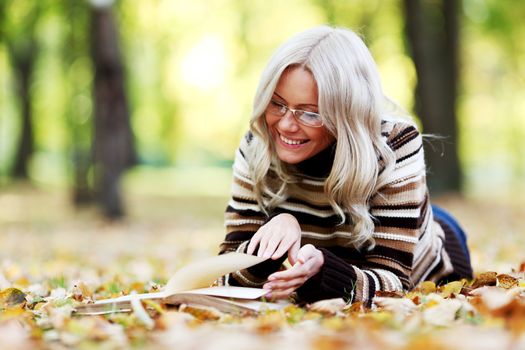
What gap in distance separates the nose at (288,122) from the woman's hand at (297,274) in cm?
49

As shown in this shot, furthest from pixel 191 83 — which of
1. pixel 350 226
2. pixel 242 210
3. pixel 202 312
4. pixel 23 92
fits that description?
pixel 202 312

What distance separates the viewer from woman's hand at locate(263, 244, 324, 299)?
96.5 inches

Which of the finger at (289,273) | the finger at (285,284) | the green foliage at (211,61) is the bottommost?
the finger at (285,284)

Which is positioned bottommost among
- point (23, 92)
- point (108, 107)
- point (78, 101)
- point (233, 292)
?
point (233, 292)

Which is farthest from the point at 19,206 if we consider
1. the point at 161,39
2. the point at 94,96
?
the point at 161,39

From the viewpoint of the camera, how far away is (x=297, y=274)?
2.46 m

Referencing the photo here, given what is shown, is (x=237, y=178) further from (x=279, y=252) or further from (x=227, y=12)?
(x=227, y=12)

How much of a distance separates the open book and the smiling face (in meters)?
0.51

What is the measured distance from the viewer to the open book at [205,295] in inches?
94.3

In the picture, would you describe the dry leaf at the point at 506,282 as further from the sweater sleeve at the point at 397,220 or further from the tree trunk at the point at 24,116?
the tree trunk at the point at 24,116

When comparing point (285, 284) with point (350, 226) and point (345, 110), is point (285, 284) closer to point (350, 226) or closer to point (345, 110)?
point (350, 226)

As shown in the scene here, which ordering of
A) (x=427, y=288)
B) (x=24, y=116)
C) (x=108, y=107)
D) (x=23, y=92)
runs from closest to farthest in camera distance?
(x=427, y=288) → (x=108, y=107) → (x=23, y=92) → (x=24, y=116)

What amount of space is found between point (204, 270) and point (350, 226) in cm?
76

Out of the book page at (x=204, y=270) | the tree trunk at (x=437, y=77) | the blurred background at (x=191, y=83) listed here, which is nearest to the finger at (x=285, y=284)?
the book page at (x=204, y=270)
